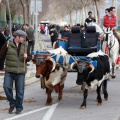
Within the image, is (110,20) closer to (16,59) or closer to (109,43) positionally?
(109,43)

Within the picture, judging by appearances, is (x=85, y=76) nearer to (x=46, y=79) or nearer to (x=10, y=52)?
(x=46, y=79)

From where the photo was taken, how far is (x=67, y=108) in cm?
1270

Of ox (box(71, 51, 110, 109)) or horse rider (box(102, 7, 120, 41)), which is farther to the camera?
horse rider (box(102, 7, 120, 41))

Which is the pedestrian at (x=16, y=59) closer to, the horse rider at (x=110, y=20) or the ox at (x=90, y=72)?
the ox at (x=90, y=72)

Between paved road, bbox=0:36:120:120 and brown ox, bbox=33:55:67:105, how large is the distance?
550 millimetres

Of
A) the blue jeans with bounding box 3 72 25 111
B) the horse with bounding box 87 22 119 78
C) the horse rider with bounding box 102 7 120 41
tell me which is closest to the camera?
the blue jeans with bounding box 3 72 25 111

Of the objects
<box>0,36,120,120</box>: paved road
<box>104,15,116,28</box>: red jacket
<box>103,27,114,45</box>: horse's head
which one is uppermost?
<box>104,15,116,28</box>: red jacket

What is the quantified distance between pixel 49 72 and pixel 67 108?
3.31ft

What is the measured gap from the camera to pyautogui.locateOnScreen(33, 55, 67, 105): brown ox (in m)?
12.3

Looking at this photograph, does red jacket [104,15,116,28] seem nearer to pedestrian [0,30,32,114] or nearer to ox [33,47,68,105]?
ox [33,47,68,105]

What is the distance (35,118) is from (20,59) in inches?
54.0

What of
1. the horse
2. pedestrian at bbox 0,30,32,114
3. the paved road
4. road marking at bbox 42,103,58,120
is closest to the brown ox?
road marking at bbox 42,103,58,120

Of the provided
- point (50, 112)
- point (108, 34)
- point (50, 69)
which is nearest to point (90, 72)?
point (50, 69)

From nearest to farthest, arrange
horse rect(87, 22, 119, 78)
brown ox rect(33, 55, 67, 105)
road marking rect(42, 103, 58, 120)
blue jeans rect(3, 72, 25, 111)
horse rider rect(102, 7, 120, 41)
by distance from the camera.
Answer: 1. road marking rect(42, 103, 58, 120)
2. blue jeans rect(3, 72, 25, 111)
3. brown ox rect(33, 55, 67, 105)
4. horse rect(87, 22, 119, 78)
5. horse rider rect(102, 7, 120, 41)
